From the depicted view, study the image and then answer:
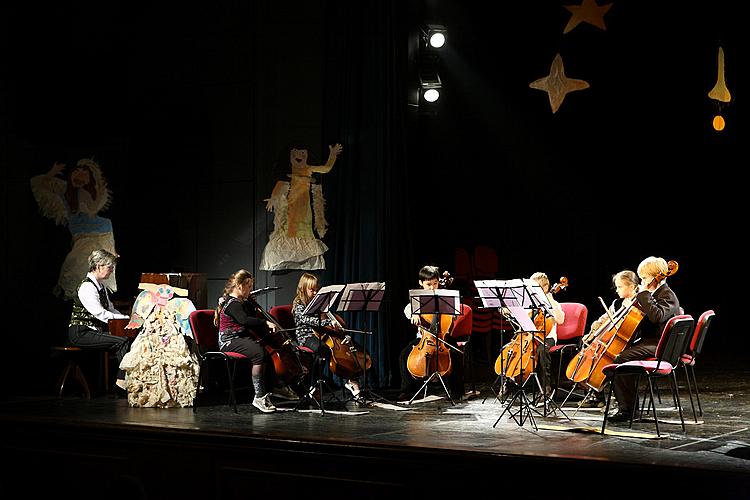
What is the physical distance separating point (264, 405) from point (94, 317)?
1782 mm

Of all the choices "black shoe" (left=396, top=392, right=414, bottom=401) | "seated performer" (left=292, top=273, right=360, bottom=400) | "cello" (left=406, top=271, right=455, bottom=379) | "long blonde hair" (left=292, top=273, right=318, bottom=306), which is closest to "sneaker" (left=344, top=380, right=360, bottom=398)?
"seated performer" (left=292, top=273, right=360, bottom=400)

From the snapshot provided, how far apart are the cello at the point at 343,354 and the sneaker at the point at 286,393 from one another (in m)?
0.66

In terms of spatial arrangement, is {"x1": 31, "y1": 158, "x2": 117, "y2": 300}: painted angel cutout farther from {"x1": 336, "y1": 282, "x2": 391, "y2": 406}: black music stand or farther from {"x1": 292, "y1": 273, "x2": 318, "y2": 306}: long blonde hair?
{"x1": 336, "y1": 282, "x2": 391, "y2": 406}: black music stand

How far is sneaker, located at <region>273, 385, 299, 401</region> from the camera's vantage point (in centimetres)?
768

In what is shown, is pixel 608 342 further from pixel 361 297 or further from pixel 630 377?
pixel 361 297

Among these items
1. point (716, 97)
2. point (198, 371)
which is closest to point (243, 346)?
point (198, 371)

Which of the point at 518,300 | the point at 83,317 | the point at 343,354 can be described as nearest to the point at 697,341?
the point at 518,300

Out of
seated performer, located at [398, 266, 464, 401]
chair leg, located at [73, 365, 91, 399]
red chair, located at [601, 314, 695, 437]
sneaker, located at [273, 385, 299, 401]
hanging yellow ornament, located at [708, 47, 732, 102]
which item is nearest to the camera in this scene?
red chair, located at [601, 314, 695, 437]

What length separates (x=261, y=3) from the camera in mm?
8984

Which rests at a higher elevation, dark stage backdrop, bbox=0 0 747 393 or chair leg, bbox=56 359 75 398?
dark stage backdrop, bbox=0 0 747 393

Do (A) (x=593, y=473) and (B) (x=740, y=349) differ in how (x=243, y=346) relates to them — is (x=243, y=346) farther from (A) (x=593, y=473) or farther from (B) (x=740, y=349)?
(B) (x=740, y=349)

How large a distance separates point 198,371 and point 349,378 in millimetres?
1187

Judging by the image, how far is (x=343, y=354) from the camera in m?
7.14

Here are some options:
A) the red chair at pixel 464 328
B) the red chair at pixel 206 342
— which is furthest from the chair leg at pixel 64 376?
the red chair at pixel 464 328
